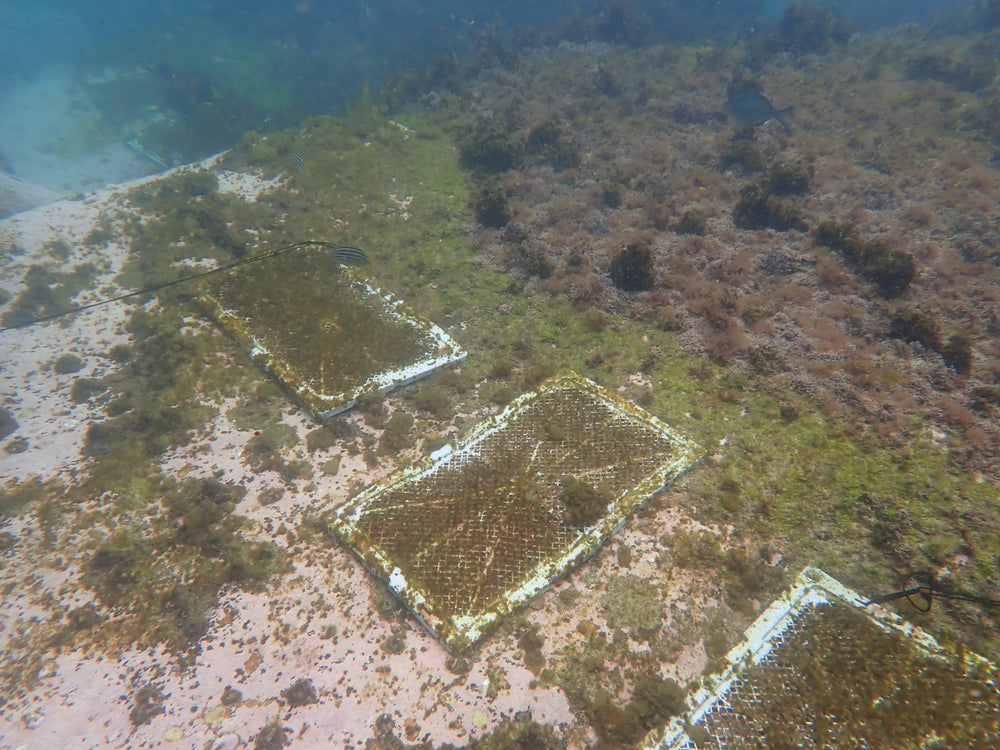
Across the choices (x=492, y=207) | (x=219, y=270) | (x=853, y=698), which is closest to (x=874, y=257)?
(x=492, y=207)

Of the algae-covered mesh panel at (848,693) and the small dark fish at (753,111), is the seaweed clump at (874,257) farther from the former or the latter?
the small dark fish at (753,111)

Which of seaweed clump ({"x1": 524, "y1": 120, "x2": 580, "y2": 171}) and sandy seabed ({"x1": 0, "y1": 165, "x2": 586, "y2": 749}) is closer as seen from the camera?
sandy seabed ({"x1": 0, "y1": 165, "x2": 586, "y2": 749})

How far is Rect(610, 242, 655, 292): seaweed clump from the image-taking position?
285 inches

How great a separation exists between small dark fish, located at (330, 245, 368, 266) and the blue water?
15448 millimetres

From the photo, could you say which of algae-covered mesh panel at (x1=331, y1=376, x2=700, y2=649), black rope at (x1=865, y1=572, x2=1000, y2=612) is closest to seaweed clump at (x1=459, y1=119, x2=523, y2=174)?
algae-covered mesh panel at (x1=331, y1=376, x2=700, y2=649)

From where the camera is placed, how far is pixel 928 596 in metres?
3.69

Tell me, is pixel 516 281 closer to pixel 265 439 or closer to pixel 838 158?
pixel 265 439

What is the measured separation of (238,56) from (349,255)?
92.0 feet

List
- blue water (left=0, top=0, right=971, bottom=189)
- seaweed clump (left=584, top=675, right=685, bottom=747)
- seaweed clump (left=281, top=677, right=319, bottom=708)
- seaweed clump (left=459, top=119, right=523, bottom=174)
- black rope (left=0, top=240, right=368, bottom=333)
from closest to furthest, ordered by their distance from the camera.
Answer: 1. seaweed clump (left=584, top=675, right=685, bottom=747)
2. seaweed clump (left=281, top=677, right=319, bottom=708)
3. black rope (left=0, top=240, right=368, bottom=333)
4. seaweed clump (left=459, top=119, right=523, bottom=174)
5. blue water (left=0, top=0, right=971, bottom=189)

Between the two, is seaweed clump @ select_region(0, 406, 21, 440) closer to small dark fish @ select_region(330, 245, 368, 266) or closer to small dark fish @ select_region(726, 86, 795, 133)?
small dark fish @ select_region(330, 245, 368, 266)

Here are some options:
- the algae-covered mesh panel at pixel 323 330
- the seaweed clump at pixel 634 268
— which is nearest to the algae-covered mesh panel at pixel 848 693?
the algae-covered mesh panel at pixel 323 330

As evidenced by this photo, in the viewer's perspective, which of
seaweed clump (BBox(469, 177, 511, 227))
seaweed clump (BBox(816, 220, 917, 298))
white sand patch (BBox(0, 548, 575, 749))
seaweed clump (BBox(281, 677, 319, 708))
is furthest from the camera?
seaweed clump (BBox(469, 177, 511, 227))

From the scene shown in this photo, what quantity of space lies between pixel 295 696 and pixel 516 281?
6257mm

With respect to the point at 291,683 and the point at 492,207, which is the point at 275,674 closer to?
the point at 291,683
